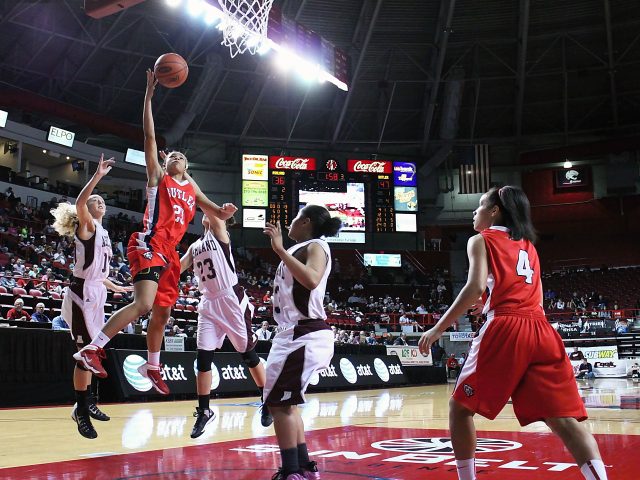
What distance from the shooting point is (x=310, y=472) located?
4086mm

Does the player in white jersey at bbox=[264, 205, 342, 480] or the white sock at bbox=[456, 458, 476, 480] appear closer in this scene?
the white sock at bbox=[456, 458, 476, 480]

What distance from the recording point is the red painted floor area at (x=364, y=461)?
165 inches

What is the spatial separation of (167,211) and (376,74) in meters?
27.1

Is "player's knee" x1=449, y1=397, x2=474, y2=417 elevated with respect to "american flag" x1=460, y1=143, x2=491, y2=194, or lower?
lower

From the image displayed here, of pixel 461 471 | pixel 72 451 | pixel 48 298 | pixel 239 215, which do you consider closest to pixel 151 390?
pixel 48 298

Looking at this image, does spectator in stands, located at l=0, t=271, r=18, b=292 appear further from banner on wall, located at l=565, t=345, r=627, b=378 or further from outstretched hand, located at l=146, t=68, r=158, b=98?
banner on wall, located at l=565, t=345, r=627, b=378

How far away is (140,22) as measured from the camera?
26484 mm

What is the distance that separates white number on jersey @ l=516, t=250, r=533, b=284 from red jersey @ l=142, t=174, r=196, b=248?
270 centimetres

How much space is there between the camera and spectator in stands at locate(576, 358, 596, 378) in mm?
20950

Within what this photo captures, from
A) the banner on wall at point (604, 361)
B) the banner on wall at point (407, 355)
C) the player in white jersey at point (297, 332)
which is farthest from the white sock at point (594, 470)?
the banner on wall at point (604, 361)

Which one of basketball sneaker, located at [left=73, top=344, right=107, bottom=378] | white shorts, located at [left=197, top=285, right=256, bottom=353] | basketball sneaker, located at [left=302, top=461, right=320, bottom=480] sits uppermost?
white shorts, located at [left=197, top=285, right=256, bottom=353]

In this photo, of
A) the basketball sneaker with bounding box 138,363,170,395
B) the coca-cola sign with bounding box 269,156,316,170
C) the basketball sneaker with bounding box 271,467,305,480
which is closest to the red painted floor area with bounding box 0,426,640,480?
the basketball sneaker with bounding box 271,467,305,480

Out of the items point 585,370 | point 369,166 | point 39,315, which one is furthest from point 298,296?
point 369,166

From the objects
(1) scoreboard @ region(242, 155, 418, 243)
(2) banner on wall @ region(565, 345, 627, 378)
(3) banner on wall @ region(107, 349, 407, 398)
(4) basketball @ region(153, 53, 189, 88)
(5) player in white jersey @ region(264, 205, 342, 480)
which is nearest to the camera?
(5) player in white jersey @ region(264, 205, 342, 480)
